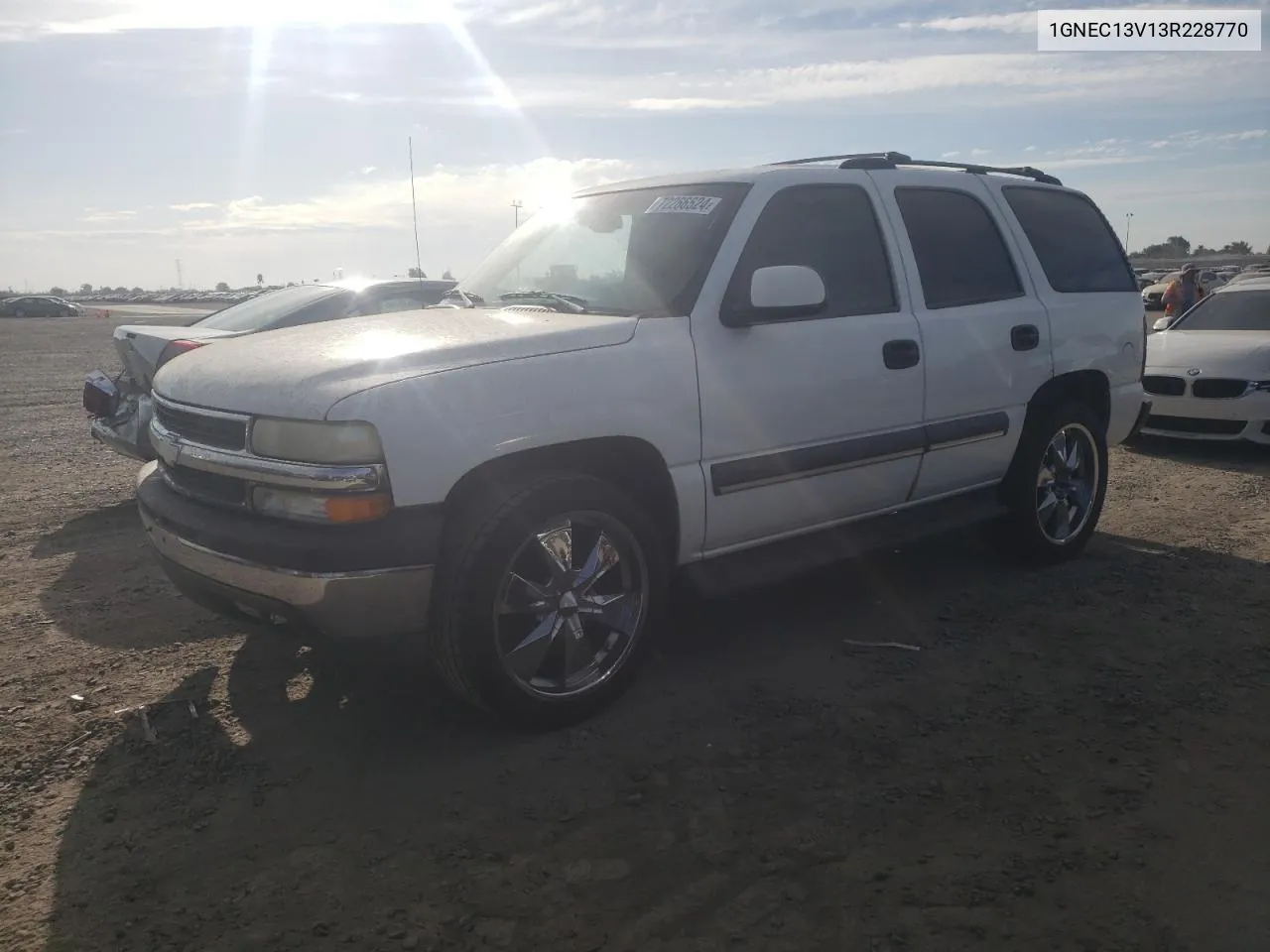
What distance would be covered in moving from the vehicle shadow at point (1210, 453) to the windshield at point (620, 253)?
19.4 feet

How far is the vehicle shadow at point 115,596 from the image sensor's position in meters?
4.41

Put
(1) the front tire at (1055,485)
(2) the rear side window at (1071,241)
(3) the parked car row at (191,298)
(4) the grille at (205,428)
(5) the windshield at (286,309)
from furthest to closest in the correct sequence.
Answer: (3) the parked car row at (191,298) < (5) the windshield at (286,309) < (2) the rear side window at (1071,241) < (1) the front tire at (1055,485) < (4) the grille at (205,428)

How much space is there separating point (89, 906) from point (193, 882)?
0.24 meters

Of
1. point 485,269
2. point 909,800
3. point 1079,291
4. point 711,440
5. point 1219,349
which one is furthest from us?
point 1219,349

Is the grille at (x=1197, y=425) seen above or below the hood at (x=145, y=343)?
below

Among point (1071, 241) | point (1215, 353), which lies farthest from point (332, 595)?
point (1215, 353)

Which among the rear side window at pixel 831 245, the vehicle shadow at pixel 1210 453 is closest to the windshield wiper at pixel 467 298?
the rear side window at pixel 831 245

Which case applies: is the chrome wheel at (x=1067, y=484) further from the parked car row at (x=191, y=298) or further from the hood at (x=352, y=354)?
the parked car row at (x=191, y=298)

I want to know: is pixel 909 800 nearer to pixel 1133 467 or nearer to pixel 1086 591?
pixel 1086 591

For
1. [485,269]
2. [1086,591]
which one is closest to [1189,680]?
[1086,591]

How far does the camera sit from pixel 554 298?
4066mm

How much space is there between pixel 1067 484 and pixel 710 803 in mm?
3291

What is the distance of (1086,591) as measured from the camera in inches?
196

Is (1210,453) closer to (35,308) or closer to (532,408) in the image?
(532,408)
